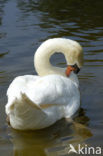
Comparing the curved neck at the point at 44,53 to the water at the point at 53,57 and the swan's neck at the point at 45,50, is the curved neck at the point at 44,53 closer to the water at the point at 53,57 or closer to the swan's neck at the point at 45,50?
the swan's neck at the point at 45,50

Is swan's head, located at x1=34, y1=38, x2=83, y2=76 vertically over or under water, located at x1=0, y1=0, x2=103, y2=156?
over

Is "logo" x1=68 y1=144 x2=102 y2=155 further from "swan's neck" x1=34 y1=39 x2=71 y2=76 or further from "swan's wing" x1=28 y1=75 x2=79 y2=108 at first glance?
"swan's neck" x1=34 y1=39 x2=71 y2=76

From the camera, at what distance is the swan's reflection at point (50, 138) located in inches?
190

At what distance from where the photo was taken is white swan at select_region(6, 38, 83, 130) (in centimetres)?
449

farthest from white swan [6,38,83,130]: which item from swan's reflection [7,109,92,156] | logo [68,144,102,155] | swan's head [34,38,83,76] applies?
logo [68,144,102,155]

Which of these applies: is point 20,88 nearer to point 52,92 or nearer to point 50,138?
point 52,92

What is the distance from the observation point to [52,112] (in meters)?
5.01

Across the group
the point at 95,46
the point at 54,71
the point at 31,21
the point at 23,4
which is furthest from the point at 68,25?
the point at 54,71

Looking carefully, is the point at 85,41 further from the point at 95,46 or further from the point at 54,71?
the point at 54,71

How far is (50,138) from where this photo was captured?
16.9 feet

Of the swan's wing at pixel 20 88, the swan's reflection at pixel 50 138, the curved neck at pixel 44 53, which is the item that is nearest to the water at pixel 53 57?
the swan's reflection at pixel 50 138

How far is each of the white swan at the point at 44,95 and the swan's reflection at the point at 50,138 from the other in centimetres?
21

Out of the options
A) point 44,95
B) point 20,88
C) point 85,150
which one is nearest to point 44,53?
point 20,88

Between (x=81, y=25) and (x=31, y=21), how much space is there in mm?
1636
